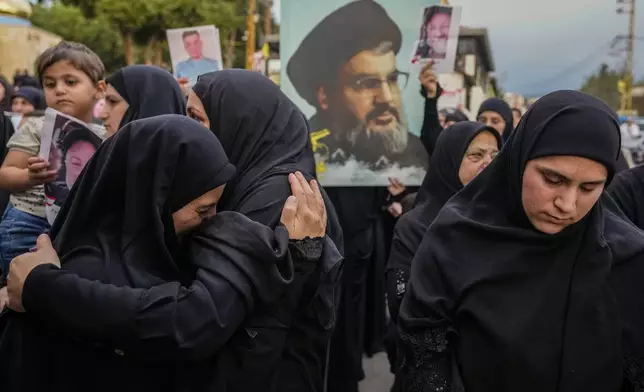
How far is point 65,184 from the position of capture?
2.53 metres

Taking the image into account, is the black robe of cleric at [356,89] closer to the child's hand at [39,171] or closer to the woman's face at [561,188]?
the child's hand at [39,171]

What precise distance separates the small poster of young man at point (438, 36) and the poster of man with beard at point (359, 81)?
8 centimetres

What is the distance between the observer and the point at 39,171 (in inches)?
97.4

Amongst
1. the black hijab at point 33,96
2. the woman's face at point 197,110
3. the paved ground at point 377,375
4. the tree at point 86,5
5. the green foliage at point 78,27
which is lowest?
the paved ground at point 377,375

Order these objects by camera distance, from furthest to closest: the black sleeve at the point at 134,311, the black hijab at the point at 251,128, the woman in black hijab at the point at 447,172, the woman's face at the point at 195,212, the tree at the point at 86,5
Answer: the tree at the point at 86,5, the woman in black hijab at the point at 447,172, the black hijab at the point at 251,128, the woman's face at the point at 195,212, the black sleeve at the point at 134,311

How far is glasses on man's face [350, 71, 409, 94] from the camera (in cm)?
385

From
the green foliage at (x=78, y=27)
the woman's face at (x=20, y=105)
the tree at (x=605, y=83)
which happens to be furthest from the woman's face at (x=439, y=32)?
the tree at (x=605, y=83)

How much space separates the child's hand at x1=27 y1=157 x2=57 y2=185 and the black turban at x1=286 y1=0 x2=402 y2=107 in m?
1.77

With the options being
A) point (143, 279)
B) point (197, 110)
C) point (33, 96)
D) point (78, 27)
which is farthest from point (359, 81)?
point (78, 27)

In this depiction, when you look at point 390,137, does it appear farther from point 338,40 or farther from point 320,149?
point 338,40

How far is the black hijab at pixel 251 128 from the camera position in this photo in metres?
2.06

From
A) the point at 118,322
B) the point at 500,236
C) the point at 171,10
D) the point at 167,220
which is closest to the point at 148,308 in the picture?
the point at 118,322

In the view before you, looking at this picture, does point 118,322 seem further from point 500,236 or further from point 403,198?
point 403,198

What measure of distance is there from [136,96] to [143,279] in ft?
5.00
